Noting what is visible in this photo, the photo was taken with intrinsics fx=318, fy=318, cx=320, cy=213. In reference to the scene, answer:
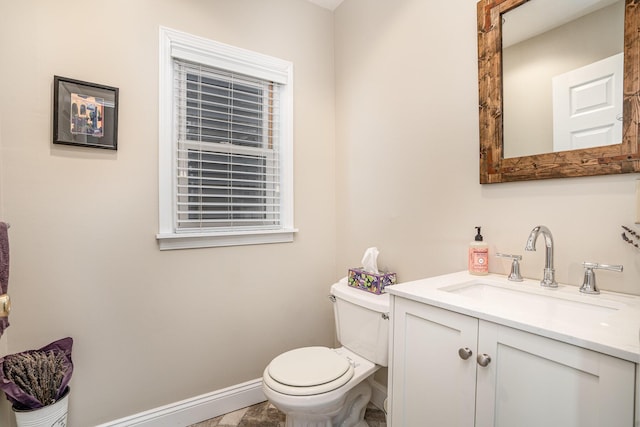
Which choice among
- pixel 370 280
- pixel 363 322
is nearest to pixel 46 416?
pixel 363 322

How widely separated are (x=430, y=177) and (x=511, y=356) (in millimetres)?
993

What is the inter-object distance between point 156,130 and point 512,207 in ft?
5.74

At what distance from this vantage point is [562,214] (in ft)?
3.81

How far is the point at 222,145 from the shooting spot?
6.28 feet

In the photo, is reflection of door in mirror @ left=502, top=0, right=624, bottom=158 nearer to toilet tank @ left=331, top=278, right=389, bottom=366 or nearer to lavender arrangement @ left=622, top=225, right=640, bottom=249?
lavender arrangement @ left=622, top=225, right=640, bottom=249

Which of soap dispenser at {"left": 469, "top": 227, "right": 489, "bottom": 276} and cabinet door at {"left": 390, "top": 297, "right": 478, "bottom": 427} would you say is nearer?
cabinet door at {"left": 390, "top": 297, "right": 478, "bottom": 427}

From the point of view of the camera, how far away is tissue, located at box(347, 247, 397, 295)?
167 centimetres

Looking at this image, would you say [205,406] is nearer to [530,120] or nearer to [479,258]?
[479,258]

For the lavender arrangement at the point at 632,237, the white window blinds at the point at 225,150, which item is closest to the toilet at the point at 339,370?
the white window blinds at the point at 225,150

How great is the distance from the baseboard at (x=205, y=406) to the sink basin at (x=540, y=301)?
97 centimetres

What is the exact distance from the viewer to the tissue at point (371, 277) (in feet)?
5.48

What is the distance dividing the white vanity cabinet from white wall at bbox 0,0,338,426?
109cm

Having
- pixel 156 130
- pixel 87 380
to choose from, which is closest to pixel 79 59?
pixel 156 130

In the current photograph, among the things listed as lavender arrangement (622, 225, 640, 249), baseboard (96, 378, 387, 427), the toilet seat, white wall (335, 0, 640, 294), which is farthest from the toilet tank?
lavender arrangement (622, 225, 640, 249)
